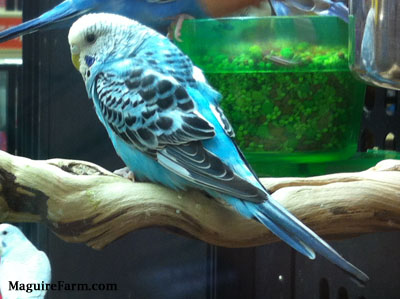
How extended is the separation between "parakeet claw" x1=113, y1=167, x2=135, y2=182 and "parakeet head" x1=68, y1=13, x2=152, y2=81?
10cm

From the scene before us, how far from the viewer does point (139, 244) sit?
68 centimetres

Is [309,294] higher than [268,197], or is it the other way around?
[268,197]

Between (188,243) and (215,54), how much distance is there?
7.9 inches

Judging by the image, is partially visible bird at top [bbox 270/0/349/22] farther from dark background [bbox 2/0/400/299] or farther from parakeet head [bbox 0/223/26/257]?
parakeet head [bbox 0/223/26/257]

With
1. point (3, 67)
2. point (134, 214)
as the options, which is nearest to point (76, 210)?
point (134, 214)

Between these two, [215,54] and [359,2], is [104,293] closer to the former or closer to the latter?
[215,54]

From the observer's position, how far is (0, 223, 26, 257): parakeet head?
2.04 feet

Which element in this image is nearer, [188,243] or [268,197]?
[268,197]

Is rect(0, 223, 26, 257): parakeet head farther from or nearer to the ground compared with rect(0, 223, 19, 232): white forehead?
nearer to the ground

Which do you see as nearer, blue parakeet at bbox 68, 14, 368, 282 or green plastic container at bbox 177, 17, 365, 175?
blue parakeet at bbox 68, 14, 368, 282

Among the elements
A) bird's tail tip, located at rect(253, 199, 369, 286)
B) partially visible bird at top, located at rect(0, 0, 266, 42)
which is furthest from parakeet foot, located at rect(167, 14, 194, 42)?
Result: bird's tail tip, located at rect(253, 199, 369, 286)

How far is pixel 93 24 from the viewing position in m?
0.63

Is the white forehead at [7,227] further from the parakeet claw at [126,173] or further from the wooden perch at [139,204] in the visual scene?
the parakeet claw at [126,173]

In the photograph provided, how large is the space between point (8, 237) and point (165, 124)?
0.62 ft
